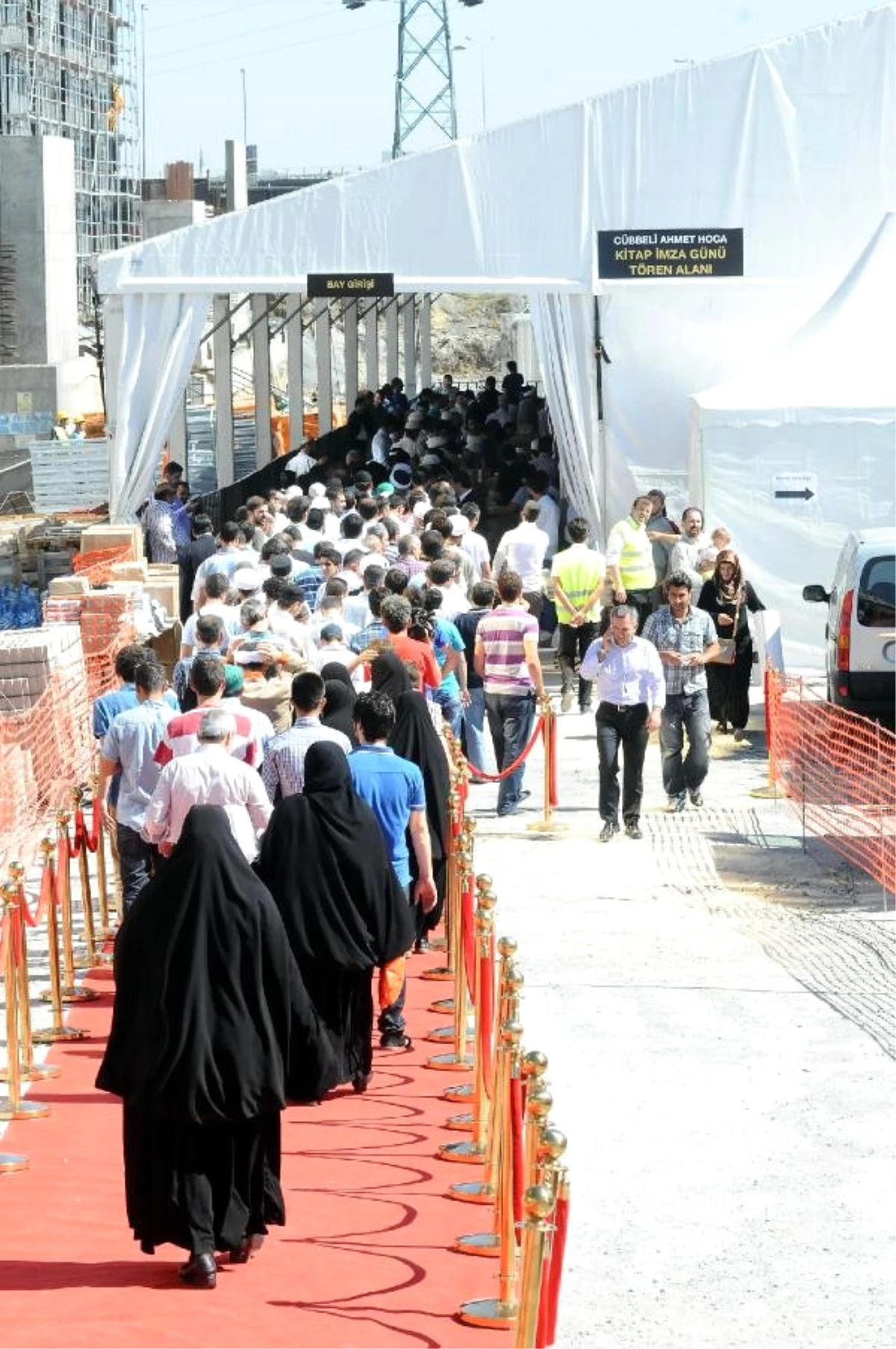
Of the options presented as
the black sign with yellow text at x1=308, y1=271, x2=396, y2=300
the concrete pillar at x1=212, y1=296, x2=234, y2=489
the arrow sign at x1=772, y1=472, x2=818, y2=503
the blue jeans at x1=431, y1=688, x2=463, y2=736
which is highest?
the black sign with yellow text at x1=308, y1=271, x2=396, y2=300

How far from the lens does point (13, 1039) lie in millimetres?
9367

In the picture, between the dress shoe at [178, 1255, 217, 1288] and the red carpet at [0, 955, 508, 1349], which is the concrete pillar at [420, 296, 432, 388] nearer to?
the red carpet at [0, 955, 508, 1349]

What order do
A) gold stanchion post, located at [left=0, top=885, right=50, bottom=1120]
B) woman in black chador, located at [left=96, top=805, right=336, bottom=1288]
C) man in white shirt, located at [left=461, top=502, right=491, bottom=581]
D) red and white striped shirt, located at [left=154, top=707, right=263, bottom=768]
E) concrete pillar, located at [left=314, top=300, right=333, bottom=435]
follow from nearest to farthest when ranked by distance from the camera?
1. woman in black chador, located at [left=96, top=805, right=336, bottom=1288]
2. gold stanchion post, located at [left=0, top=885, right=50, bottom=1120]
3. red and white striped shirt, located at [left=154, top=707, right=263, bottom=768]
4. man in white shirt, located at [left=461, top=502, right=491, bottom=581]
5. concrete pillar, located at [left=314, top=300, right=333, bottom=435]

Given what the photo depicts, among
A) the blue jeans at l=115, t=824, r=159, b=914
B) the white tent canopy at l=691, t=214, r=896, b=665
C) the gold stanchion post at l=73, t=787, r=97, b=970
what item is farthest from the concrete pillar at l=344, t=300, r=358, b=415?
the blue jeans at l=115, t=824, r=159, b=914

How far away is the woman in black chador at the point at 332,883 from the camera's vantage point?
8.78 meters

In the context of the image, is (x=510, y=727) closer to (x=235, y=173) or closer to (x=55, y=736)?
(x=55, y=736)

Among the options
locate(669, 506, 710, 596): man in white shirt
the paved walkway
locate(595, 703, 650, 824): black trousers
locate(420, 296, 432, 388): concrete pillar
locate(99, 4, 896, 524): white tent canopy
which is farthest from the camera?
locate(420, 296, 432, 388): concrete pillar

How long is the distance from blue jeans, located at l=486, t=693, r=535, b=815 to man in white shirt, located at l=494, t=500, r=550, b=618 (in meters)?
3.53

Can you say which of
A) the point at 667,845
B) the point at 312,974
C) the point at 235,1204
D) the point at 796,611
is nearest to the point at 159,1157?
the point at 235,1204

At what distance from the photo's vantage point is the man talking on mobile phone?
14.7 metres

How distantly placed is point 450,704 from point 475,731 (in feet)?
6.19

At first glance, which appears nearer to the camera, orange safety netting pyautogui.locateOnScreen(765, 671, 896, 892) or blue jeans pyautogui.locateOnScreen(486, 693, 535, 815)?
orange safety netting pyautogui.locateOnScreen(765, 671, 896, 892)

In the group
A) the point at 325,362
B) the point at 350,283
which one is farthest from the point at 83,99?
A: the point at 350,283

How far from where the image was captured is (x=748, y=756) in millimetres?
18453
